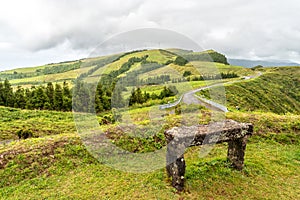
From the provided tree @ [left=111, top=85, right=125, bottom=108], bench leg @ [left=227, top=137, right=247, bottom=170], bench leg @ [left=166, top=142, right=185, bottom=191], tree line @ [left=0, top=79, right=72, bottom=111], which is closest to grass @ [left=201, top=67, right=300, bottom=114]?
tree @ [left=111, top=85, right=125, bottom=108]

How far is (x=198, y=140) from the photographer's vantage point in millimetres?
8695

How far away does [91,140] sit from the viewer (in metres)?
13.1

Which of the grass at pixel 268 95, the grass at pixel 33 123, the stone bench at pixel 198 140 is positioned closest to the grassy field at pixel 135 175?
the stone bench at pixel 198 140

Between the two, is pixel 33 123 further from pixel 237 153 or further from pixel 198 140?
pixel 237 153

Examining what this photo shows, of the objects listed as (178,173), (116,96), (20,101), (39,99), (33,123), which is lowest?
(33,123)

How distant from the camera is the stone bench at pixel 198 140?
846 centimetres

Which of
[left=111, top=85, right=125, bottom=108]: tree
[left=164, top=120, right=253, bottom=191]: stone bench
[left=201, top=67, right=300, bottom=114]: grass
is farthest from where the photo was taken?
[left=201, top=67, right=300, bottom=114]: grass

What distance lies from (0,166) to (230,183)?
1060 centimetres

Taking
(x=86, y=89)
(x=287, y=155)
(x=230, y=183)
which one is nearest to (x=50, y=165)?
(x=230, y=183)

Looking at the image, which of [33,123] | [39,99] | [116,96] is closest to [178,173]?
[116,96]

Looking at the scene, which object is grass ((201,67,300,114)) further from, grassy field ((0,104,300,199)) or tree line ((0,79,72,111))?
tree line ((0,79,72,111))

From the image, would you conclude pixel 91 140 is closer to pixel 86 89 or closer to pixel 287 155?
pixel 287 155

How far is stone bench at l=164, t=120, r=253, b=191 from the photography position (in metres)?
8.46

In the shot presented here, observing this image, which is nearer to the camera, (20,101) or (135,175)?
(135,175)
